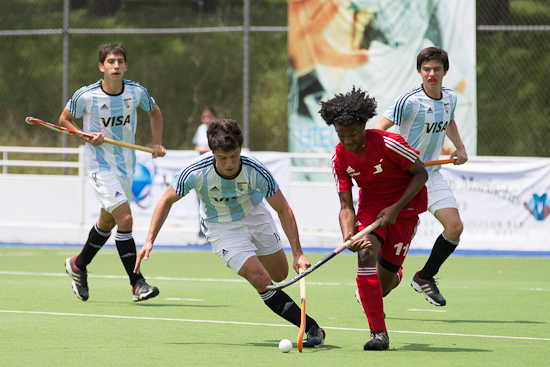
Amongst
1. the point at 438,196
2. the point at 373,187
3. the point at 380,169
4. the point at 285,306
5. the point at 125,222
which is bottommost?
the point at 285,306

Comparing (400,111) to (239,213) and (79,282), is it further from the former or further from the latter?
(79,282)

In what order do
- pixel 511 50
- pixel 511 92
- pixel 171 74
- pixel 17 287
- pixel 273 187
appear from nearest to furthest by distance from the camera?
pixel 273 187, pixel 17 287, pixel 511 50, pixel 511 92, pixel 171 74

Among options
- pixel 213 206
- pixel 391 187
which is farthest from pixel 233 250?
pixel 391 187

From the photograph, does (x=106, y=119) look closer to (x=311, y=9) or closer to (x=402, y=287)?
(x=402, y=287)

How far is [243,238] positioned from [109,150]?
8.30ft

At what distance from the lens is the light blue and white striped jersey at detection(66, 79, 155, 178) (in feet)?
25.3

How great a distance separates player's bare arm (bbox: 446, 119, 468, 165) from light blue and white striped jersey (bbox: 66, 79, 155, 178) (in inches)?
108

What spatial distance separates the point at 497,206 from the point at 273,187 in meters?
7.09

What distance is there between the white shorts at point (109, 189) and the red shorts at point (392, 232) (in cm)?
268

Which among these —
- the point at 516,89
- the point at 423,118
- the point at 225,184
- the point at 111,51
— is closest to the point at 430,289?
the point at 423,118

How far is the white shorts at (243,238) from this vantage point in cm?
556

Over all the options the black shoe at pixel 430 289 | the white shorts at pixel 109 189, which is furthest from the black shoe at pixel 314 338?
the white shorts at pixel 109 189

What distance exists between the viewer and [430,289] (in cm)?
693

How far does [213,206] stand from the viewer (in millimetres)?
5730
